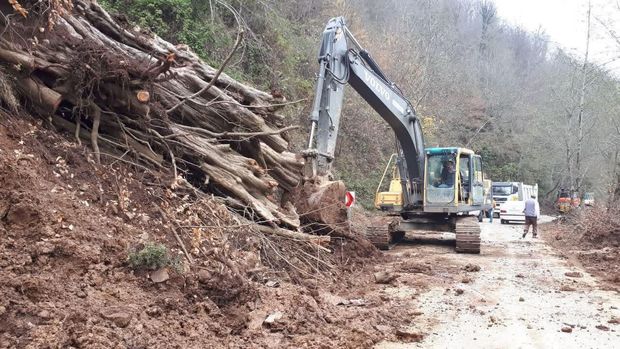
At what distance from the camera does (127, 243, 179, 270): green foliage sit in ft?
Result: 15.5

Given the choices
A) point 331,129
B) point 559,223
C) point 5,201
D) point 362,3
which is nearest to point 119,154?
point 5,201

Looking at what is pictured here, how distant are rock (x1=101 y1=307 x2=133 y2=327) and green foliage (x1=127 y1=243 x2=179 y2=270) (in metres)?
0.68

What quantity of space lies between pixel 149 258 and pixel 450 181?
9.66 metres

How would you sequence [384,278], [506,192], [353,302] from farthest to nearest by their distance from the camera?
[506,192] < [384,278] < [353,302]

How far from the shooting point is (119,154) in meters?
6.41

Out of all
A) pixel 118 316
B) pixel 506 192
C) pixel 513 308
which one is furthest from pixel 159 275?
pixel 506 192

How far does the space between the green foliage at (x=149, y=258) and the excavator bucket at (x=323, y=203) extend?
12.6 ft

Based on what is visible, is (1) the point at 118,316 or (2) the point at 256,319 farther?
(2) the point at 256,319

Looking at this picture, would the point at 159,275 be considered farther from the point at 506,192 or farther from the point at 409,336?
the point at 506,192

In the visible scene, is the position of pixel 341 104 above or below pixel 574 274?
above

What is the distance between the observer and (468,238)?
1206 cm

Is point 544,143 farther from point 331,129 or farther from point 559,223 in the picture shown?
point 331,129

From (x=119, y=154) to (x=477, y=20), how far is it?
70.0 meters

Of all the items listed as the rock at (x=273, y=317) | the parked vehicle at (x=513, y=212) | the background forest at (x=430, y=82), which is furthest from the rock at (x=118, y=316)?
the parked vehicle at (x=513, y=212)
